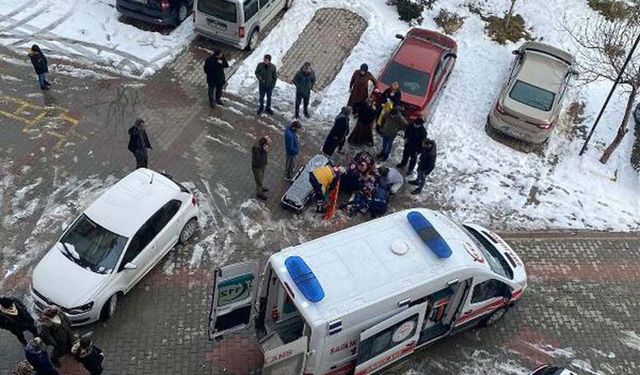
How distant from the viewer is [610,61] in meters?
15.9

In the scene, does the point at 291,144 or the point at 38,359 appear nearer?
the point at 38,359

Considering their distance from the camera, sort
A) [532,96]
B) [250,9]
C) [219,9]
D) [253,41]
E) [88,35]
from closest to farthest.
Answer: [532,96], [219,9], [250,9], [88,35], [253,41]

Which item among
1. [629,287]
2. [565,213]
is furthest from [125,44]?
[629,287]

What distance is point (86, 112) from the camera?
1625 cm

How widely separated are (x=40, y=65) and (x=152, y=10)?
3.67 meters

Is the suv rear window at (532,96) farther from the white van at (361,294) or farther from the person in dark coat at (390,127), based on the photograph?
the white van at (361,294)

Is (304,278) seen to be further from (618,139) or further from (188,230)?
(618,139)

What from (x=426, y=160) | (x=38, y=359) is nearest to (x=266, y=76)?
(x=426, y=160)

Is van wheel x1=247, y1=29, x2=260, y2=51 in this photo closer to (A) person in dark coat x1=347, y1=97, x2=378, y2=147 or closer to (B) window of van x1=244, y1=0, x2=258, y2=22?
(B) window of van x1=244, y1=0, x2=258, y2=22

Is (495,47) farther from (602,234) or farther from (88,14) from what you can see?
(88,14)

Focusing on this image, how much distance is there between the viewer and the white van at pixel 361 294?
989 centimetres

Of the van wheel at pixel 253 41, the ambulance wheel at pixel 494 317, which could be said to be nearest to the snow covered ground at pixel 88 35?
the van wheel at pixel 253 41

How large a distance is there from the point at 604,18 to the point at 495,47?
4.25 meters

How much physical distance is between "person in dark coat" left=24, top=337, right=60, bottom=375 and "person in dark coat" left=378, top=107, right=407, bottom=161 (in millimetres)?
8657
